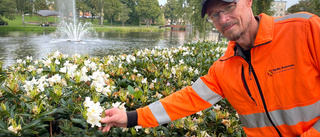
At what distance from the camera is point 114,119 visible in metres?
1.53

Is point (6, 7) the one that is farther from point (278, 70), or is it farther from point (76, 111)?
point (278, 70)

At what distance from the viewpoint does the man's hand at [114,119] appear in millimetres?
1508

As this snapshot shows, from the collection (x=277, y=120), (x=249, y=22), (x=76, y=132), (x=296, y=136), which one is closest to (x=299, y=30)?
(x=249, y=22)

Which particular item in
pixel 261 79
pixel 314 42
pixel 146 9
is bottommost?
pixel 261 79

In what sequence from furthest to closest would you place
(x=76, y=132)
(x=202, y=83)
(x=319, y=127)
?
(x=202, y=83), (x=76, y=132), (x=319, y=127)

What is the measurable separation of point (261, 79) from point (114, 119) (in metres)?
1.10

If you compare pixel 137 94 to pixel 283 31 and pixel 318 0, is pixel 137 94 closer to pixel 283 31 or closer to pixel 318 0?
pixel 283 31

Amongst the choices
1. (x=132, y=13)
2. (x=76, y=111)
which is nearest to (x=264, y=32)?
(x=76, y=111)

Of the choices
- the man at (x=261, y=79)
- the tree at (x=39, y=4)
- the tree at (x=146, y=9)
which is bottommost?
the man at (x=261, y=79)

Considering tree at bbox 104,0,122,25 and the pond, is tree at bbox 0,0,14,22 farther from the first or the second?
tree at bbox 104,0,122,25

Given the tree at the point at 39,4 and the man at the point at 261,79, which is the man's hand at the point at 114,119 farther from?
the tree at the point at 39,4

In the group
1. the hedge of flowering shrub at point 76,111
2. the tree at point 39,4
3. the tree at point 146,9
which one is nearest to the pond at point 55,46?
the hedge of flowering shrub at point 76,111

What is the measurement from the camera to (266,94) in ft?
4.85

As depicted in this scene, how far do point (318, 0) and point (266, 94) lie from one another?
49.0ft
